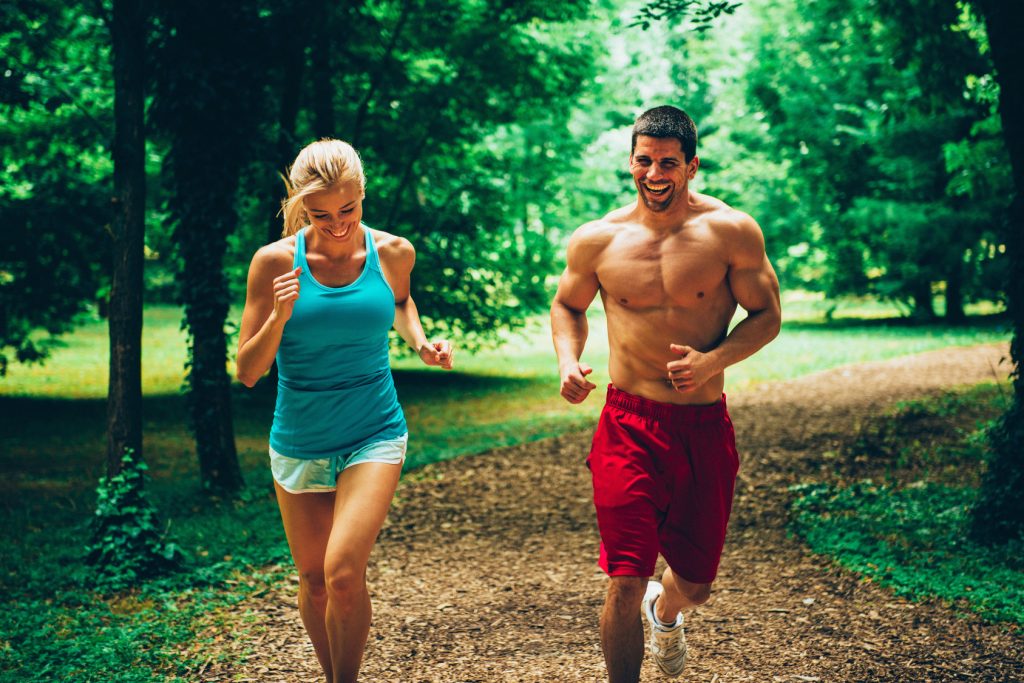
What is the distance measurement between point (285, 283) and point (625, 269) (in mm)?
1329

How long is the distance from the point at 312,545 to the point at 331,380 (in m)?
0.64

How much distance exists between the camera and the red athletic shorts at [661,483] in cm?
369

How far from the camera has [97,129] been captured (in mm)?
11633

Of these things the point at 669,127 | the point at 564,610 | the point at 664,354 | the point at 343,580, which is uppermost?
the point at 669,127

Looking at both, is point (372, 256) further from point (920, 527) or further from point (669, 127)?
point (920, 527)

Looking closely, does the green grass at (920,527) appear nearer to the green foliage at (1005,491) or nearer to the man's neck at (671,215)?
the green foliage at (1005,491)

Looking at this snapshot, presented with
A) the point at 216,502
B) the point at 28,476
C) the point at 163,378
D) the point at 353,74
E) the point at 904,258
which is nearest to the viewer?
the point at 216,502

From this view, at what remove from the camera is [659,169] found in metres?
3.76

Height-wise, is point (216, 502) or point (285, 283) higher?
point (285, 283)

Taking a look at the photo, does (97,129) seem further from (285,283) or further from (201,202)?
(285,283)

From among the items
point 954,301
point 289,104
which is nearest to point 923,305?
point 954,301

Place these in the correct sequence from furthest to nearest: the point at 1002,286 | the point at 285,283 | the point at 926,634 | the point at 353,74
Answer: the point at 353,74, the point at 1002,286, the point at 926,634, the point at 285,283

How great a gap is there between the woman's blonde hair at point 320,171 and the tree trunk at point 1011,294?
4499 mm

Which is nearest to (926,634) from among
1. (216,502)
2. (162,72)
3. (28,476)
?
(216,502)
